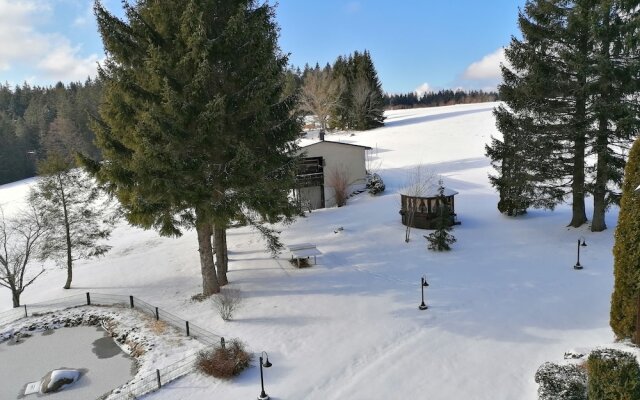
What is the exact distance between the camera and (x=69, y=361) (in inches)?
509

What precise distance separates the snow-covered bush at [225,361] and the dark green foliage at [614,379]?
7559 millimetres

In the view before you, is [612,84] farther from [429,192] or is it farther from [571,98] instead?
[429,192]

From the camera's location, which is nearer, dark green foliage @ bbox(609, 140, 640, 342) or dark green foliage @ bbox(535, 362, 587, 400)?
dark green foliage @ bbox(535, 362, 587, 400)

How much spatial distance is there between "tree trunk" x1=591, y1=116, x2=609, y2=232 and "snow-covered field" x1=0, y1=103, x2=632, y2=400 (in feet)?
2.30

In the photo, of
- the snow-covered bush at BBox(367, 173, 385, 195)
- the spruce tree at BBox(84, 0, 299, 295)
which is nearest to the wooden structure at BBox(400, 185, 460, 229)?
the snow-covered bush at BBox(367, 173, 385, 195)

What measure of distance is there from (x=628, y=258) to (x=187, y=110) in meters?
12.6

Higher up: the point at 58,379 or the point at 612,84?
the point at 612,84

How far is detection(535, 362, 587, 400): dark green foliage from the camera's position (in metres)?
8.62

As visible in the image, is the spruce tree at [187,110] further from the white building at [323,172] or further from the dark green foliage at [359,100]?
the dark green foliage at [359,100]

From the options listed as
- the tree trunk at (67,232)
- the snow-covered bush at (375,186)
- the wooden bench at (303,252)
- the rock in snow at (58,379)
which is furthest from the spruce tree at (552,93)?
the tree trunk at (67,232)

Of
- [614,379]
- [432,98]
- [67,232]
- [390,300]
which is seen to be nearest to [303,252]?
[390,300]

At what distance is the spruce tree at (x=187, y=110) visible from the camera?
1324 centimetres

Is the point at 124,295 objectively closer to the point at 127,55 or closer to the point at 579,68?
the point at 127,55

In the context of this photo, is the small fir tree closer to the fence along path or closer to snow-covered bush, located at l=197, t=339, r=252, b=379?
the fence along path
